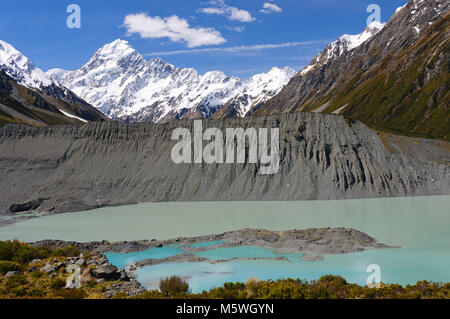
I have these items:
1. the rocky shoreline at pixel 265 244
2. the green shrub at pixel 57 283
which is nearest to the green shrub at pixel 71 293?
the green shrub at pixel 57 283

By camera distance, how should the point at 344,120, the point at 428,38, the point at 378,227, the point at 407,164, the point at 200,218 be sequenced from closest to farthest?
the point at 378,227 → the point at 200,218 → the point at 407,164 → the point at 344,120 → the point at 428,38

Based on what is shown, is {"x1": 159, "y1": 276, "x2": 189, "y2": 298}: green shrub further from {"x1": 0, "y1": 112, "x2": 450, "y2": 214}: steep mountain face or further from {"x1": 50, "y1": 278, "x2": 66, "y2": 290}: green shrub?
{"x1": 0, "y1": 112, "x2": 450, "y2": 214}: steep mountain face

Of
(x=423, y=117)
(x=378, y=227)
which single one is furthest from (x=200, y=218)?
(x=423, y=117)

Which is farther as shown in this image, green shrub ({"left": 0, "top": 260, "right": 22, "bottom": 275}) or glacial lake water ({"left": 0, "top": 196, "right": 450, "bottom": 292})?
glacial lake water ({"left": 0, "top": 196, "right": 450, "bottom": 292})

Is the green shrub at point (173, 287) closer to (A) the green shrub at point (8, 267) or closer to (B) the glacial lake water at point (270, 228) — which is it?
(B) the glacial lake water at point (270, 228)

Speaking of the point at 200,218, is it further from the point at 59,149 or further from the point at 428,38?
the point at 428,38

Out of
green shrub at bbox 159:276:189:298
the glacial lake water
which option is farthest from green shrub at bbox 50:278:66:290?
green shrub at bbox 159:276:189:298

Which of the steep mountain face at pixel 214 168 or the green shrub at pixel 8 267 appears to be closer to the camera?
the green shrub at pixel 8 267
